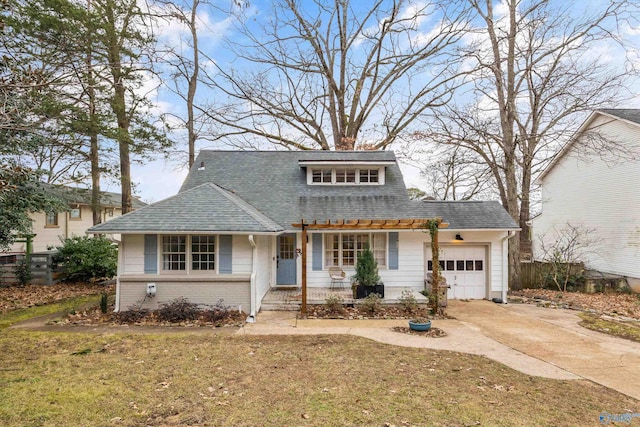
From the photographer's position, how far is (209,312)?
29.7ft

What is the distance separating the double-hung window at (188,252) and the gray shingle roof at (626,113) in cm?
1885

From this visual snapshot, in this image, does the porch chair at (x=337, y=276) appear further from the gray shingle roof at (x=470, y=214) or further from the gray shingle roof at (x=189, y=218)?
the gray shingle roof at (x=470, y=214)

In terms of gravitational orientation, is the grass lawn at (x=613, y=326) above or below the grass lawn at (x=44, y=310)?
below

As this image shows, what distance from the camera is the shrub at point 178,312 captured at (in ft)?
29.1

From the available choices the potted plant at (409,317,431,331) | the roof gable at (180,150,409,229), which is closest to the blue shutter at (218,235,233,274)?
the roof gable at (180,150,409,229)

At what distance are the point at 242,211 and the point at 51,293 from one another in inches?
326

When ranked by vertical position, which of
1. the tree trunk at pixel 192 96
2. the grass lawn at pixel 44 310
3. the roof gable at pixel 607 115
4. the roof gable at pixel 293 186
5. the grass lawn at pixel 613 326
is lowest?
the grass lawn at pixel 613 326

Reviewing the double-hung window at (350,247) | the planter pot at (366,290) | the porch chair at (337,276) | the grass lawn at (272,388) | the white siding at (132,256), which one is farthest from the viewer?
the double-hung window at (350,247)

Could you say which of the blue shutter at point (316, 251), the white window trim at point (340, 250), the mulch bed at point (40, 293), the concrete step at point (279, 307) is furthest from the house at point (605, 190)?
the mulch bed at point (40, 293)

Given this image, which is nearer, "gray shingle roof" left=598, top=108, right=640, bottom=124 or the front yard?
the front yard

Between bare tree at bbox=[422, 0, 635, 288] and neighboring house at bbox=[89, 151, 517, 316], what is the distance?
12.6 feet

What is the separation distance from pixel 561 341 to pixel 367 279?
5144mm

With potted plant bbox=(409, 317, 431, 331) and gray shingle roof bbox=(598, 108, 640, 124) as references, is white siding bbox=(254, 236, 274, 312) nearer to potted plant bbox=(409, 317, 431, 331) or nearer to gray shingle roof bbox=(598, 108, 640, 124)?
potted plant bbox=(409, 317, 431, 331)

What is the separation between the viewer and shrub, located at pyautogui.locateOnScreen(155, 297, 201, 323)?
886cm
